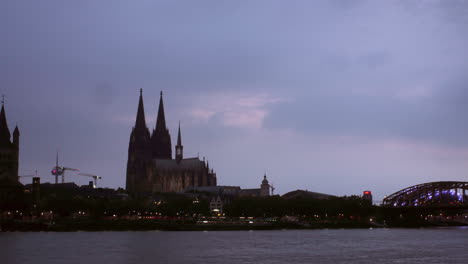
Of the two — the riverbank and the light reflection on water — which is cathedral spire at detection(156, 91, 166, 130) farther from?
the light reflection on water

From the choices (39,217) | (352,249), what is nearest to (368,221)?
(39,217)

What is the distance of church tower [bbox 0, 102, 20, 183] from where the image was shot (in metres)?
146

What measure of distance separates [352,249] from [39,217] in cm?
7294

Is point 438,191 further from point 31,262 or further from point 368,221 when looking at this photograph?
point 31,262

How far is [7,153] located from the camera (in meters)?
147

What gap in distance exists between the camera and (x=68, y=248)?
65.2 meters

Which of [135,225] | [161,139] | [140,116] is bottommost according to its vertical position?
[135,225]

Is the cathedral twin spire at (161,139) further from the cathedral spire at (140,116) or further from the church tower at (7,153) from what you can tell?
the church tower at (7,153)

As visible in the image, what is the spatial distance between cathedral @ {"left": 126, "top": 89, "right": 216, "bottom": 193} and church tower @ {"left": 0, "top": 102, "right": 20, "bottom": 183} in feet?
132

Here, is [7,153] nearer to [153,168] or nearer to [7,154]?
[7,154]

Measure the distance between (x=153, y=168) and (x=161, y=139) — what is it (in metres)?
9.35

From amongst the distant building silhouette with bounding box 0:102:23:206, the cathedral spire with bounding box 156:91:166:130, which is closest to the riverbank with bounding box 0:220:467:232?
the distant building silhouette with bounding box 0:102:23:206

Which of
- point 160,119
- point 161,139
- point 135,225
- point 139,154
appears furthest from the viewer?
point 160,119

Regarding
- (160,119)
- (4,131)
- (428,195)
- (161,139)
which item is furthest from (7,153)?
(428,195)
